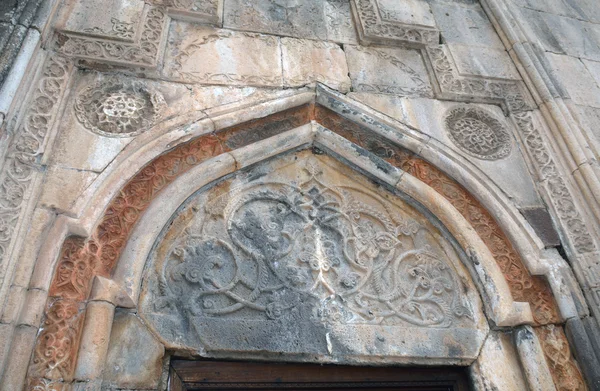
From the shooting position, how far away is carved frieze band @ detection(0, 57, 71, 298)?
253 cm

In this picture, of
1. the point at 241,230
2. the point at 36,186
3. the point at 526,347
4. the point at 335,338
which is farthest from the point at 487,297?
the point at 36,186

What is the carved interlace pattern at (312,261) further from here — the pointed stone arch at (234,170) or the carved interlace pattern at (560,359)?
the carved interlace pattern at (560,359)

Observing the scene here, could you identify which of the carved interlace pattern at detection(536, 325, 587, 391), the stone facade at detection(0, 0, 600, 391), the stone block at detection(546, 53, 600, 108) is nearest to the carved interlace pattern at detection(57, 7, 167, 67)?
the stone facade at detection(0, 0, 600, 391)

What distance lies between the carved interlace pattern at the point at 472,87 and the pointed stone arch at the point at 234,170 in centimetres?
65

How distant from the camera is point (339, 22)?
4336 millimetres

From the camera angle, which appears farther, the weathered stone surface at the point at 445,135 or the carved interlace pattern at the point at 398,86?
the carved interlace pattern at the point at 398,86

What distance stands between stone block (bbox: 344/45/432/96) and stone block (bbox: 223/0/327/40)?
1.18 feet

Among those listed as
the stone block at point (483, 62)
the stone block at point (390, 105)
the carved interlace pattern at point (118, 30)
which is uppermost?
the stone block at point (483, 62)

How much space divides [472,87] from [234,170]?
215cm

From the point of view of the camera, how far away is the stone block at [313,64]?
12.6ft

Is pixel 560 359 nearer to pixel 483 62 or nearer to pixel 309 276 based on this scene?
pixel 309 276

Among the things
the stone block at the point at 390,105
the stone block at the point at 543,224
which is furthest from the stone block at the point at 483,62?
the stone block at the point at 543,224

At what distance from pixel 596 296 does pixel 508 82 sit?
77.4 inches

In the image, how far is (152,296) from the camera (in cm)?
281
